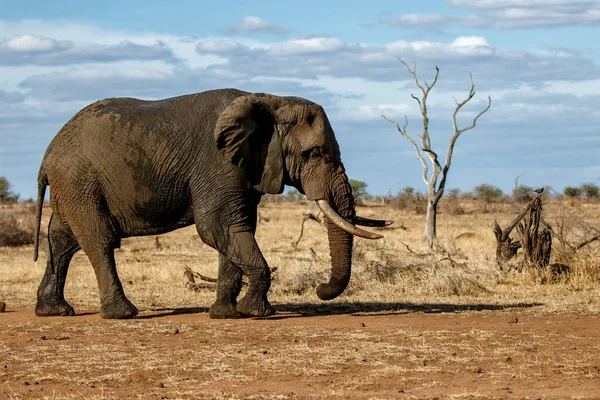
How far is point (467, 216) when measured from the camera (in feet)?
163

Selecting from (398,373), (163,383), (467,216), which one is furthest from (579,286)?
(467,216)

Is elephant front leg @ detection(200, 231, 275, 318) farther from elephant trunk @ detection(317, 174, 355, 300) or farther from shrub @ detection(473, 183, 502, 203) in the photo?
shrub @ detection(473, 183, 502, 203)

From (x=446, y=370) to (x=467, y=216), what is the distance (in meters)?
40.4

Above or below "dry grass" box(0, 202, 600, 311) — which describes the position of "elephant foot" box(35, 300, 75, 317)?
below

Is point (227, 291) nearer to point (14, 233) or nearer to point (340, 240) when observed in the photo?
point (340, 240)

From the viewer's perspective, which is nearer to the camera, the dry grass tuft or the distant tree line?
the dry grass tuft

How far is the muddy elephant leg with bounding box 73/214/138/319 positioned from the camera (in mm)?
13617

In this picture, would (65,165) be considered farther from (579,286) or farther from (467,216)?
(467,216)

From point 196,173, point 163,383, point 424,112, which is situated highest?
point 424,112

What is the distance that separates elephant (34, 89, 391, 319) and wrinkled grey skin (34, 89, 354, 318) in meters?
0.01

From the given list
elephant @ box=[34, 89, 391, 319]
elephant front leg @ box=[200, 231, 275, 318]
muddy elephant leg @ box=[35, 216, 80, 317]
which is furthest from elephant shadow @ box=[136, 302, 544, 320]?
muddy elephant leg @ box=[35, 216, 80, 317]

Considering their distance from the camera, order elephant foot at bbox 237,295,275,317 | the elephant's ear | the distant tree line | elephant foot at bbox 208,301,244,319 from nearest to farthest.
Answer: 1. the elephant's ear
2. elephant foot at bbox 237,295,275,317
3. elephant foot at bbox 208,301,244,319
4. the distant tree line

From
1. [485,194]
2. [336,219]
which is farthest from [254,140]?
[485,194]

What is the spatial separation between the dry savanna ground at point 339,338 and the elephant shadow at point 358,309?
0.03 metres
